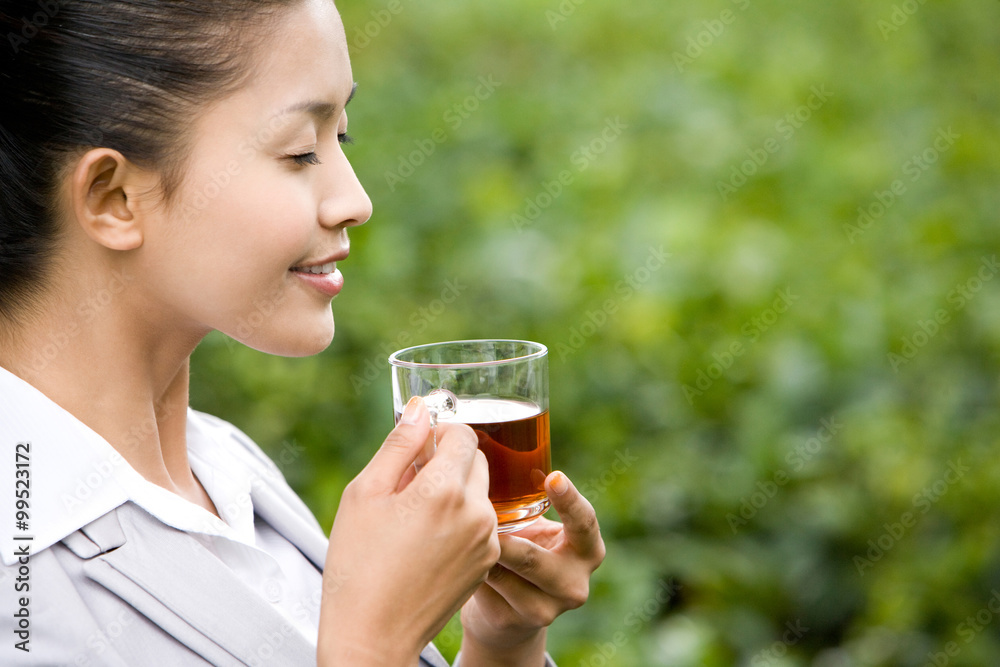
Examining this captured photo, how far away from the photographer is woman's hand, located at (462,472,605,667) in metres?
1.47

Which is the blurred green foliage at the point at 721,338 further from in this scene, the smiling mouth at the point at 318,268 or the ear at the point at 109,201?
the ear at the point at 109,201

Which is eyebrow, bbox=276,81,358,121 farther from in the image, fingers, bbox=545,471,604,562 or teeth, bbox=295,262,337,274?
fingers, bbox=545,471,604,562

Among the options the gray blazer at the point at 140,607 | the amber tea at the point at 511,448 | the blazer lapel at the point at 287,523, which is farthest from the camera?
the blazer lapel at the point at 287,523

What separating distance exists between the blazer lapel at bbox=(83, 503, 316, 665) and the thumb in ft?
0.76

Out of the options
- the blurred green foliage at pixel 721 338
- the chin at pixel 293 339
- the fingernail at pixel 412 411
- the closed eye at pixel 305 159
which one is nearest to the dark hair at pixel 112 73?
the closed eye at pixel 305 159

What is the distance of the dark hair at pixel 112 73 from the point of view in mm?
1216

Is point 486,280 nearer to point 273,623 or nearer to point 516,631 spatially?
point 516,631

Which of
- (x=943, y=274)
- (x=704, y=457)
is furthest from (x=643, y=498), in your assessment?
(x=943, y=274)

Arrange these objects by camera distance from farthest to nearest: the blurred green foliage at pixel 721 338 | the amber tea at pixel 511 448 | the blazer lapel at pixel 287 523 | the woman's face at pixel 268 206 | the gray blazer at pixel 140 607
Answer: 1. the blurred green foliage at pixel 721 338
2. the blazer lapel at pixel 287 523
3. the amber tea at pixel 511 448
4. the woman's face at pixel 268 206
5. the gray blazer at pixel 140 607

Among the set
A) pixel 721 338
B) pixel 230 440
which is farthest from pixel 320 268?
pixel 721 338

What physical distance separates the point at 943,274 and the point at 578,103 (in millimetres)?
2411

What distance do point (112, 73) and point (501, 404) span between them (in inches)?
26.3

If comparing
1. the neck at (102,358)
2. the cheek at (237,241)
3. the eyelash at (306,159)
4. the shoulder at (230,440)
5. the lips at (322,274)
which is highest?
the eyelash at (306,159)

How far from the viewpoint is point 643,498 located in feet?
10.0
